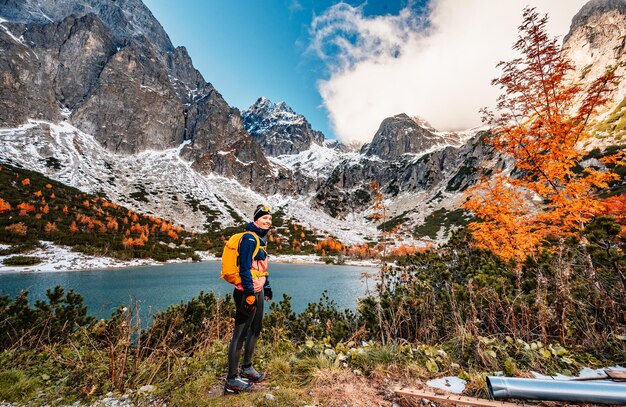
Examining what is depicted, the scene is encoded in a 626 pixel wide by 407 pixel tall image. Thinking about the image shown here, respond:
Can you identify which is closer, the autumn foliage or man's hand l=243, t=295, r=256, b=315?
man's hand l=243, t=295, r=256, b=315

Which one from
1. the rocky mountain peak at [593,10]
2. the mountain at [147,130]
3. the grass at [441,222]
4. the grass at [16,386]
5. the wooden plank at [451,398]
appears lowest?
the grass at [16,386]

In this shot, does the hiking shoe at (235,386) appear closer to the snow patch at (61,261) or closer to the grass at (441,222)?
the snow patch at (61,261)

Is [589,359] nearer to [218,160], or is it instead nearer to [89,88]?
[218,160]

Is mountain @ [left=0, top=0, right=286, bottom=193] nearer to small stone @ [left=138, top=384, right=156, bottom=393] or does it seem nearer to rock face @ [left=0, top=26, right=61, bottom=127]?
rock face @ [left=0, top=26, right=61, bottom=127]

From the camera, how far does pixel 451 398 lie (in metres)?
2.82

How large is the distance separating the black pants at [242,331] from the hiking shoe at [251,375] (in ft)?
0.31

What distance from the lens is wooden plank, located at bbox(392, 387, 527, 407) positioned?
8.59 feet

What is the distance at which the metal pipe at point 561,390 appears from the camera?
2.19 meters

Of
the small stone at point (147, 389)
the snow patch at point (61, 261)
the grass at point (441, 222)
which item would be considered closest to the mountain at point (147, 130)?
the grass at point (441, 222)

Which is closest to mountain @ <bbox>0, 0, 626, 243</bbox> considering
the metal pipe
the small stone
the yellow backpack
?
the yellow backpack

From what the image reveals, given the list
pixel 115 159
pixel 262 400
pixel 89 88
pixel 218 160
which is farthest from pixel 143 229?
pixel 89 88

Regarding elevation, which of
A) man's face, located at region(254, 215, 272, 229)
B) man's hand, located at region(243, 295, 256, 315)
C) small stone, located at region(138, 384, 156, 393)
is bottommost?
small stone, located at region(138, 384, 156, 393)

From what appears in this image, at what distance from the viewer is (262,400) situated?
323cm

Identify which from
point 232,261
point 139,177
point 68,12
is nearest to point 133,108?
point 139,177
